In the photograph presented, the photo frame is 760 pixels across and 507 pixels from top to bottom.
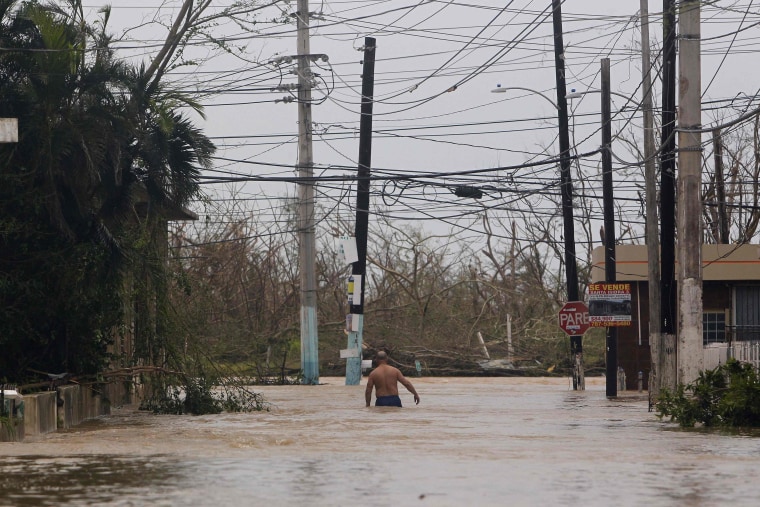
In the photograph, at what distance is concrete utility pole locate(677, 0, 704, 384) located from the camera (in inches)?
822

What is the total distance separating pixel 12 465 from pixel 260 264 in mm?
38932

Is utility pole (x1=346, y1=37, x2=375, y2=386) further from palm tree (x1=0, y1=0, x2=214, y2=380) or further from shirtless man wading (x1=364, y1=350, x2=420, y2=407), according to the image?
palm tree (x1=0, y1=0, x2=214, y2=380)

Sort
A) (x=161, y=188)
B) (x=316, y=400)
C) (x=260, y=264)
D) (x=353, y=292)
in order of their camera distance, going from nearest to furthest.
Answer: (x=161, y=188), (x=316, y=400), (x=353, y=292), (x=260, y=264)

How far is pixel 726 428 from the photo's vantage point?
20.1 m

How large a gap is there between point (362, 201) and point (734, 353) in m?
14.0

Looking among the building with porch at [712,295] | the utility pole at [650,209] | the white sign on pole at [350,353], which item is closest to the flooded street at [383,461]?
the utility pole at [650,209]

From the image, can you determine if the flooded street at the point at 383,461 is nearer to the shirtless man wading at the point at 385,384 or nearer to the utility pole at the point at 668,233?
the shirtless man wading at the point at 385,384

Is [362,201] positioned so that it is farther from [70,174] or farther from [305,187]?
[70,174]

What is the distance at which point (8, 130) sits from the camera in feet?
59.8

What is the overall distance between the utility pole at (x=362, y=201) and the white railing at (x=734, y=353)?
12.1 meters

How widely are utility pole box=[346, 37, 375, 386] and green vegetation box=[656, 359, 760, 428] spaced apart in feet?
51.3

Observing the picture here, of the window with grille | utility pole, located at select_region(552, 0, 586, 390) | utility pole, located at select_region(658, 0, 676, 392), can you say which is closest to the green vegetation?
utility pole, located at select_region(658, 0, 676, 392)

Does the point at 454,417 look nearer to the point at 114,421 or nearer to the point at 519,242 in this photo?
the point at 114,421

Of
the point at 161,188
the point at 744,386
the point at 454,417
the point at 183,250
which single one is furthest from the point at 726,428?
the point at 183,250
